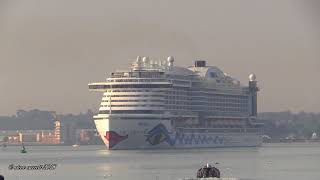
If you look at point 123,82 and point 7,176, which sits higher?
point 123,82

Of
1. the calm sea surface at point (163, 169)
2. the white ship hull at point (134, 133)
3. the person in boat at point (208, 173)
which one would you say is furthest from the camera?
the white ship hull at point (134, 133)

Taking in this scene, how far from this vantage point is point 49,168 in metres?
137

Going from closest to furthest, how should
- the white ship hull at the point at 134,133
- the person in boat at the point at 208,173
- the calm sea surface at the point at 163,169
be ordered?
1. the person in boat at the point at 208,173
2. the calm sea surface at the point at 163,169
3. the white ship hull at the point at 134,133

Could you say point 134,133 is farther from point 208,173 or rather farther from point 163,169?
point 208,173

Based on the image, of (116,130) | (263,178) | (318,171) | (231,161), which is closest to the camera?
(263,178)

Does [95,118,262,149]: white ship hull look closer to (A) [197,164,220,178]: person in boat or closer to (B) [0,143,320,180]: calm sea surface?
(B) [0,143,320,180]: calm sea surface

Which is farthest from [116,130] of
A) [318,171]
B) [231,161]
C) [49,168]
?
[318,171]

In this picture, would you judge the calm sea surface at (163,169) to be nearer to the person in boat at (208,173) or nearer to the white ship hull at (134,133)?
the person in boat at (208,173)

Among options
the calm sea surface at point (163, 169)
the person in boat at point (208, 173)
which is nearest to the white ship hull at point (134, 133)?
the calm sea surface at point (163, 169)

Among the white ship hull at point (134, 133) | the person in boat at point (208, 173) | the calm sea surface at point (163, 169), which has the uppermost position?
the white ship hull at point (134, 133)

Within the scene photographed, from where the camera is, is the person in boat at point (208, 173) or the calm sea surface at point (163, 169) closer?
the person in boat at point (208, 173)

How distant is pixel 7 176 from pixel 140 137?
230ft

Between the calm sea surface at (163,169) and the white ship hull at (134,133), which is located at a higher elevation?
the white ship hull at (134,133)

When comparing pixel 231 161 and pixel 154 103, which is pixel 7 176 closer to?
pixel 231 161
